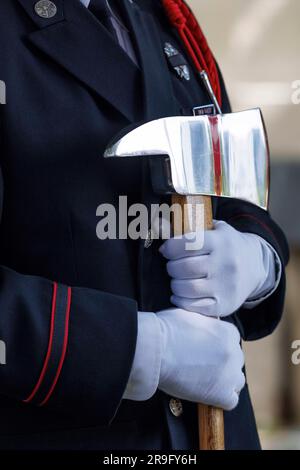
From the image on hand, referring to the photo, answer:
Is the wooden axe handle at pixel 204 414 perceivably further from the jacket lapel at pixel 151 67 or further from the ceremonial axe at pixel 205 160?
the jacket lapel at pixel 151 67

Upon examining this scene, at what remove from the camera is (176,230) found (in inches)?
40.1

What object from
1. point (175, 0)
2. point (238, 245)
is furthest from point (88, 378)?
point (175, 0)

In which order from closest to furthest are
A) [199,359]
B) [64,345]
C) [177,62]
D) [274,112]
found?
[64,345] → [199,359] → [177,62] → [274,112]

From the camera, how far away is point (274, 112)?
3.05 m

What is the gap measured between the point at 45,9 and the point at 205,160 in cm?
27

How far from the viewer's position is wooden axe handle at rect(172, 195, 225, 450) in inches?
39.5

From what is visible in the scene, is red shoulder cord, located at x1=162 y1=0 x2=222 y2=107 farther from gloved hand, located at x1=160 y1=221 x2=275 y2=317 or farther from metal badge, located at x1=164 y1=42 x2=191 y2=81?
gloved hand, located at x1=160 y1=221 x2=275 y2=317

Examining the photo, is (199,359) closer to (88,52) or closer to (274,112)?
(88,52)

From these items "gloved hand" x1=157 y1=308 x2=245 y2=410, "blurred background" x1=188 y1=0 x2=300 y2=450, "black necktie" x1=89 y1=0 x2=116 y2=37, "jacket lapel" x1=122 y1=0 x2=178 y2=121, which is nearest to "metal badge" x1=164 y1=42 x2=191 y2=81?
"jacket lapel" x1=122 y1=0 x2=178 y2=121

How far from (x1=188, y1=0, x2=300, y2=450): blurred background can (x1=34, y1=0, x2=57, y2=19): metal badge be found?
2.04 m

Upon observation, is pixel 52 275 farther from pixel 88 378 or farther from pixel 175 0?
pixel 175 0

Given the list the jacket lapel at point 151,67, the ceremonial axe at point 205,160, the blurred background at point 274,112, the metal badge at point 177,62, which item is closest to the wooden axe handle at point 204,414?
the ceremonial axe at point 205,160

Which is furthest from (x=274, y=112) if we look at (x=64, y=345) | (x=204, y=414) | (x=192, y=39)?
(x=64, y=345)

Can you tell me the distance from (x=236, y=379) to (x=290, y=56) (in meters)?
2.25
